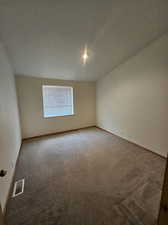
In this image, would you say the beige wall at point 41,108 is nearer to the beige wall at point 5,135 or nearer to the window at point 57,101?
the window at point 57,101

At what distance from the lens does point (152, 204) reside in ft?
3.87

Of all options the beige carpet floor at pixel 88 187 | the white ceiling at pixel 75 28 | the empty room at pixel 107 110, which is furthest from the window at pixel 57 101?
the beige carpet floor at pixel 88 187

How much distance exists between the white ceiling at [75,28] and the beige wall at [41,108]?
765mm

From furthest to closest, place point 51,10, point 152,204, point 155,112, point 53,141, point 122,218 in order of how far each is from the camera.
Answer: point 53,141 < point 155,112 < point 51,10 < point 152,204 < point 122,218

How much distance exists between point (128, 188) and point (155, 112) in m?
1.72

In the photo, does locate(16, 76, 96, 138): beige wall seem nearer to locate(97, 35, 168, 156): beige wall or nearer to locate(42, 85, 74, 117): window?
locate(42, 85, 74, 117): window

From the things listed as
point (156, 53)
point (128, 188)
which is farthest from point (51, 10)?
point (128, 188)

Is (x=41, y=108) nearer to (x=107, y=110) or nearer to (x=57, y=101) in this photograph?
(x=57, y=101)

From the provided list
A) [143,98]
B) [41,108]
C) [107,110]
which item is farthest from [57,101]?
[143,98]

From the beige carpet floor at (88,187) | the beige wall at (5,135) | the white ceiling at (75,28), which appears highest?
the white ceiling at (75,28)

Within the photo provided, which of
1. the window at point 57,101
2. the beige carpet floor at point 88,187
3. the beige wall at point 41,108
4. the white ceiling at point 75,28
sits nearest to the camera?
the beige carpet floor at point 88,187

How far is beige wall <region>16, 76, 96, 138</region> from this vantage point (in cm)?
308

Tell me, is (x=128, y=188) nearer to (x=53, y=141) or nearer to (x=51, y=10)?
(x=53, y=141)

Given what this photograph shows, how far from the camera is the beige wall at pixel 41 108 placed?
121 inches
